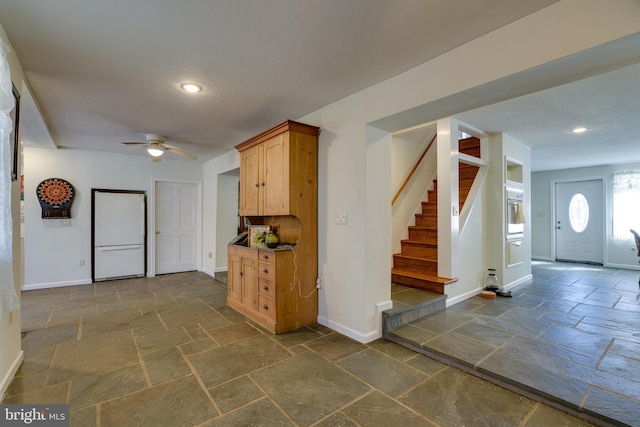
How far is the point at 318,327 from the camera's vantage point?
316 cm

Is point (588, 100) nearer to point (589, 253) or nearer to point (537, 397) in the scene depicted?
point (537, 397)

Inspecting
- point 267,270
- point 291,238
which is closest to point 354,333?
point 267,270

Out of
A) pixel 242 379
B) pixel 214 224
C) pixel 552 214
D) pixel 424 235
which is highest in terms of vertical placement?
pixel 552 214

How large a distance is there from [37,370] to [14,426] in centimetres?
86

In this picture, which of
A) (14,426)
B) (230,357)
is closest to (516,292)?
(230,357)

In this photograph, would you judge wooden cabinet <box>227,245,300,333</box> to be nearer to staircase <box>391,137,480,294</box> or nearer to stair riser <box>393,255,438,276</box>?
staircase <box>391,137,480,294</box>

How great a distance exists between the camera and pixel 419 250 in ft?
14.4

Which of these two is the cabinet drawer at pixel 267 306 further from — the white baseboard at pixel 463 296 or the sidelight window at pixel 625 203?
the sidelight window at pixel 625 203

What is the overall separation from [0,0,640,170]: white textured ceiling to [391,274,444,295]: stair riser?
222 cm

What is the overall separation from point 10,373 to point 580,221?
10.3m

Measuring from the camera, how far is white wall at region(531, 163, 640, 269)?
253 inches

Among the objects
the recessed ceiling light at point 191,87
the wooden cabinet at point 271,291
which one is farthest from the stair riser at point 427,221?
the recessed ceiling light at point 191,87

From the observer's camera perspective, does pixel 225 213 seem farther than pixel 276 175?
Yes

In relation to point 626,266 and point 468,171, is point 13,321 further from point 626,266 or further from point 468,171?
point 626,266
